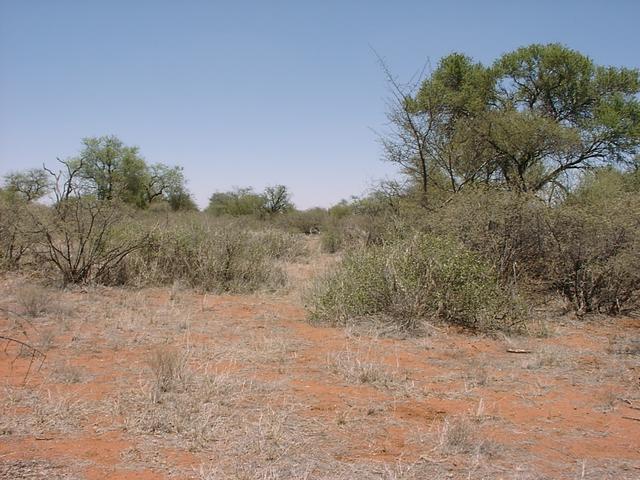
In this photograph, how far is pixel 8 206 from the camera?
12.5m

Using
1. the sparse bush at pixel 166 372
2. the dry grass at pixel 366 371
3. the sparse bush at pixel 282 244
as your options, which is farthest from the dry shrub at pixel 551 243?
the sparse bush at pixel 282 244

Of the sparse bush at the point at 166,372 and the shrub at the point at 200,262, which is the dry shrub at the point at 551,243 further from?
the sparse bush at the point at 166,372

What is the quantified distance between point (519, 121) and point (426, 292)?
25.1 ft

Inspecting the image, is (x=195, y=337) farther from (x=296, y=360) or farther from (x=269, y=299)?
(x=269, y=299)

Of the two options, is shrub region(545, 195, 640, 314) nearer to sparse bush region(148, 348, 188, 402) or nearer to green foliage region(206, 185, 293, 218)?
sparse bush region(148, 348, 188, 402)

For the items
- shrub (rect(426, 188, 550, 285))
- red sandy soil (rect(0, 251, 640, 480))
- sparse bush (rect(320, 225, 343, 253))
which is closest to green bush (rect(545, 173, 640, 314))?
shrub (rect(426, 188, 550, 285))

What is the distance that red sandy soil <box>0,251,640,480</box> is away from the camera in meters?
3.71

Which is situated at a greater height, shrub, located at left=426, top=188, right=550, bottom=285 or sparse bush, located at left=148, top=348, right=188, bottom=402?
shrub, located at left=426, top=188, right=550, bottom=285

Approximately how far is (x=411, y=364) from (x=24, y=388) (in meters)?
4.08

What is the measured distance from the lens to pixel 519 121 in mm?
13867

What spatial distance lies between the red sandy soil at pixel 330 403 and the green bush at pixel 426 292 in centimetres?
45

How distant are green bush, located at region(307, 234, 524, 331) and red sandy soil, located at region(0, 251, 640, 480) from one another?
454 mm

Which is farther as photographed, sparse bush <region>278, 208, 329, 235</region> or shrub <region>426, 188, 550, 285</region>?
sparse bush <region>278, 208, 329, 235</region>

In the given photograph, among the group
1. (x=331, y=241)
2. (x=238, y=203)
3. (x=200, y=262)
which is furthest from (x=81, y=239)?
(x=238, y=203)
